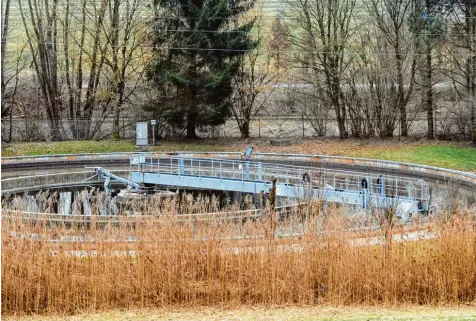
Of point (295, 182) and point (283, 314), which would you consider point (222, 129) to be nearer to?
point (295, 182)

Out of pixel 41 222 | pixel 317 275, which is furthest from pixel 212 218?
pixel 41 222

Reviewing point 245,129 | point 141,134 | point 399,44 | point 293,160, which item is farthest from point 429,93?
point 141,134

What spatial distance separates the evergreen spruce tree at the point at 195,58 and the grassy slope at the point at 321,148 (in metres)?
1.61

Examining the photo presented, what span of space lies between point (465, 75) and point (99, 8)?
21624mm

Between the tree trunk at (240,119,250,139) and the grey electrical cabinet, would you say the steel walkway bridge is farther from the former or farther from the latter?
the tree trunk at (240,119,250,139)

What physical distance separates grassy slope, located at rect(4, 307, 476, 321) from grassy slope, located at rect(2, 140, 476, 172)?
19709 millimetres

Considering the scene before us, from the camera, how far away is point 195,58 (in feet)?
112

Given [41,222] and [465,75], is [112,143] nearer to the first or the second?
[465,75]

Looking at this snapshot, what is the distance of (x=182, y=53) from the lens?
111ft

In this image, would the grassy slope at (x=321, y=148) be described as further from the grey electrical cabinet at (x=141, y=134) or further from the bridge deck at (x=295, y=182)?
the bridge deck at (x=295, y=182)

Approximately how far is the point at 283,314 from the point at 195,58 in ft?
86.2

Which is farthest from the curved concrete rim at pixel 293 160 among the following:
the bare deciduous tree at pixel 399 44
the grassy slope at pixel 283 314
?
the grassy slope at pixel 283 314

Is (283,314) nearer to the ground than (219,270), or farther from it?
nearer to the ground

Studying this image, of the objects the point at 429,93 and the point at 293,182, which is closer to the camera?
the point at 293,182
